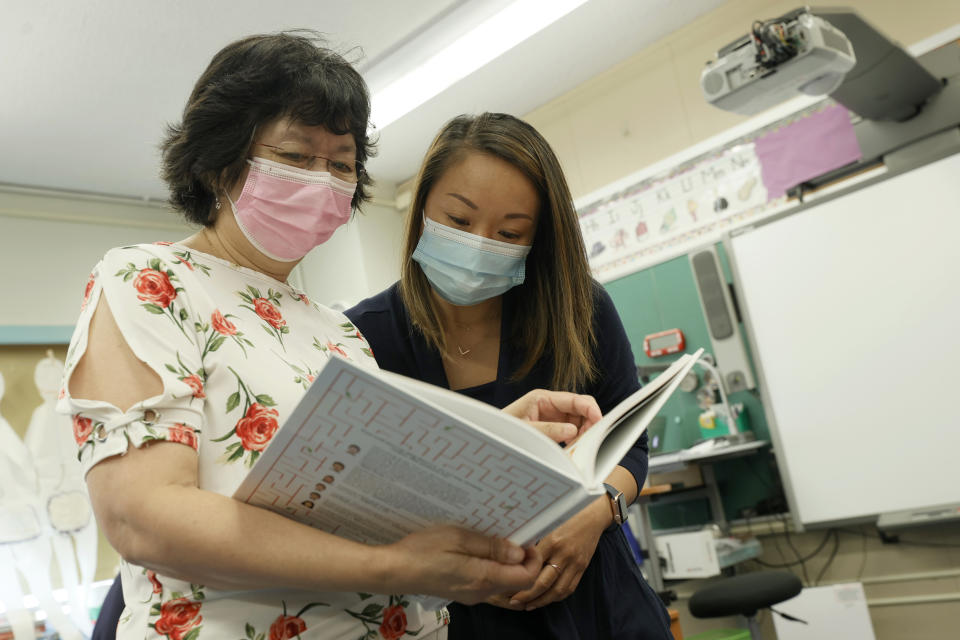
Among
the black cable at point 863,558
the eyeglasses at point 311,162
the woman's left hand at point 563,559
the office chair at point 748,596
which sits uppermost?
the eyeglasses at point 311,162

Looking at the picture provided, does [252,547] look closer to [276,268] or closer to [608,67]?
[276,268]

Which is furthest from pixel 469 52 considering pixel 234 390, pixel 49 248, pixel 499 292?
pixel 234 390

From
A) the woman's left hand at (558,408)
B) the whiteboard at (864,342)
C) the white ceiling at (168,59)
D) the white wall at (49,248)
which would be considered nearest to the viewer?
the woman's left hand at (558,408)

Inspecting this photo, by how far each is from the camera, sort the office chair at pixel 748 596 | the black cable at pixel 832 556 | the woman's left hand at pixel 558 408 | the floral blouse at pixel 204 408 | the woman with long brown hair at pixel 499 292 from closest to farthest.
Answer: the floral blouse at pixel 204 408 < the woman's left hand at pixel 558 408 < the woman with long brown hair at pixel 499 292 < the office chair at pixel 748 596 < the black cable at pixel 832 556

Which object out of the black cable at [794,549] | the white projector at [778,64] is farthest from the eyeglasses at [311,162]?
the black cable at [794,549]

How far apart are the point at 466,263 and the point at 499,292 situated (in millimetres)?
93

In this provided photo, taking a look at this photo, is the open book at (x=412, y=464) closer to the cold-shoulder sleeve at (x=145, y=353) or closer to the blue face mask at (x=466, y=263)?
the cold-shoulder sleeve at (x=145, y=353)

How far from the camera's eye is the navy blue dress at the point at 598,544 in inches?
41.4

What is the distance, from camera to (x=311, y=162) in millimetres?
1049

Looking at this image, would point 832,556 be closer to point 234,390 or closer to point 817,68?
point 817,68

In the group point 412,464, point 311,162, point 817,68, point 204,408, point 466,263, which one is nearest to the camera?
point 412,464

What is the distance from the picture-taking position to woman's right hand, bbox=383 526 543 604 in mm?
658

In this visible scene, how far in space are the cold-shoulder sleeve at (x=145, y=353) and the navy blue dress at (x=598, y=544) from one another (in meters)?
0.50

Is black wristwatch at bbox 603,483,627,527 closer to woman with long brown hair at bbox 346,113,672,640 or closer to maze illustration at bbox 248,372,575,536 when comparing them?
woman with long brown hair at bbox 346,113,672,640
